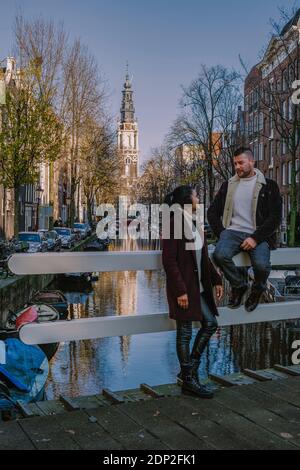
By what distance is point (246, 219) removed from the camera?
5188 mm

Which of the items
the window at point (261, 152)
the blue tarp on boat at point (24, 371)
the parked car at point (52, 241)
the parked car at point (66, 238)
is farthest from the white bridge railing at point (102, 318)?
the window at point (261, 152)

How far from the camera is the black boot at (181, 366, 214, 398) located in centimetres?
475

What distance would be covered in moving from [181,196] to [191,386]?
1512 millimetres

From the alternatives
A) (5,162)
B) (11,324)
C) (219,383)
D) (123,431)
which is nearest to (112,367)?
(11,324)

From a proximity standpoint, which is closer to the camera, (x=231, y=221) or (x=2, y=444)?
(x=2, y=444)

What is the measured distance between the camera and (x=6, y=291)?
1806 centimetres

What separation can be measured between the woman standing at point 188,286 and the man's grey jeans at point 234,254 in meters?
0.23

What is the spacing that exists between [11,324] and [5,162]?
53.2ft

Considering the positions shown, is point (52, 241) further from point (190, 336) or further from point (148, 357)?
point (190, 336)

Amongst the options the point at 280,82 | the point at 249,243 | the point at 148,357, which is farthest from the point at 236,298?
the point at 280,82

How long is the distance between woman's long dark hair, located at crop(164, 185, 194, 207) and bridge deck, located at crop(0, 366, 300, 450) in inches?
60.5

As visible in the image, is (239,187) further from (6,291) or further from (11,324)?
(6,291)

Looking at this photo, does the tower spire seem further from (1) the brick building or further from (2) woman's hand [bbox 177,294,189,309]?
(2) woman's hand [bbox 177,294,189,309]

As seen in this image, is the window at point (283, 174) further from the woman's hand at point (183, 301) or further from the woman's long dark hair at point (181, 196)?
the woman's hand at point (183, 301)
